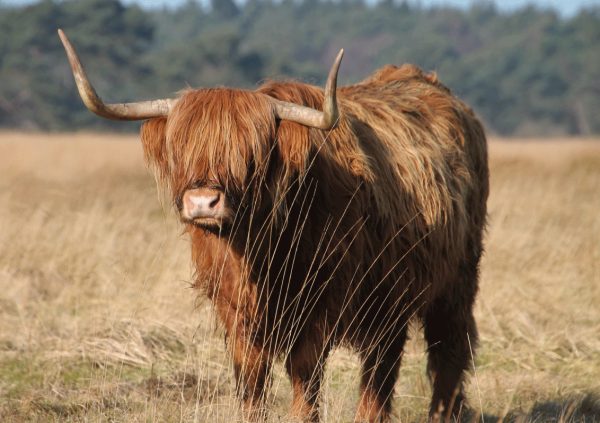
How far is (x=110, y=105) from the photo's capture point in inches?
172

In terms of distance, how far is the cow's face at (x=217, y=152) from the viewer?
3.99 m

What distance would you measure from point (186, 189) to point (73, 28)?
4496 centimetres

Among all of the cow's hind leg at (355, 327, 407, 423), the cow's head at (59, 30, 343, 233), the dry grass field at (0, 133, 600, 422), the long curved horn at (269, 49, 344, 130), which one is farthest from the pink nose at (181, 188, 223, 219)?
the cow's hind leg at (355, 327, 407, 423)

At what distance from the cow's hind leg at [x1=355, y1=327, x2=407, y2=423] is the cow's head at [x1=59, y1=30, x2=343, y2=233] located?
1.13 metres

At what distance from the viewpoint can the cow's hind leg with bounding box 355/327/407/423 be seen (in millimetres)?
5047

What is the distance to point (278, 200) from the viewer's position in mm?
4262

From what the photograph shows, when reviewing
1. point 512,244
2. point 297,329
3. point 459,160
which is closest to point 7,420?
point 297,329

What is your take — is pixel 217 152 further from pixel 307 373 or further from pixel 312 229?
pixel 307 373

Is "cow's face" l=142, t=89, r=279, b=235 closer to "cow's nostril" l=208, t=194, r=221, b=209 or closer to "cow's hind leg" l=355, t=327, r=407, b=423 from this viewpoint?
"cow's nostril" l=208, t=194, r=221, b=209

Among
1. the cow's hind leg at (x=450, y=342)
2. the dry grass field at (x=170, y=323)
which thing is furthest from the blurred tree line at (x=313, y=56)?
the cow's hind leg at (x=450, y=342)

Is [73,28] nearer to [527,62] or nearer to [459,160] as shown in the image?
[527,62]

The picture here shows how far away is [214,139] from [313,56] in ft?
259

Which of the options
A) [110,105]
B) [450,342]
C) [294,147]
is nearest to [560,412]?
[450,342]

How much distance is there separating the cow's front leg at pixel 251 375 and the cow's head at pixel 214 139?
0.60 meters
